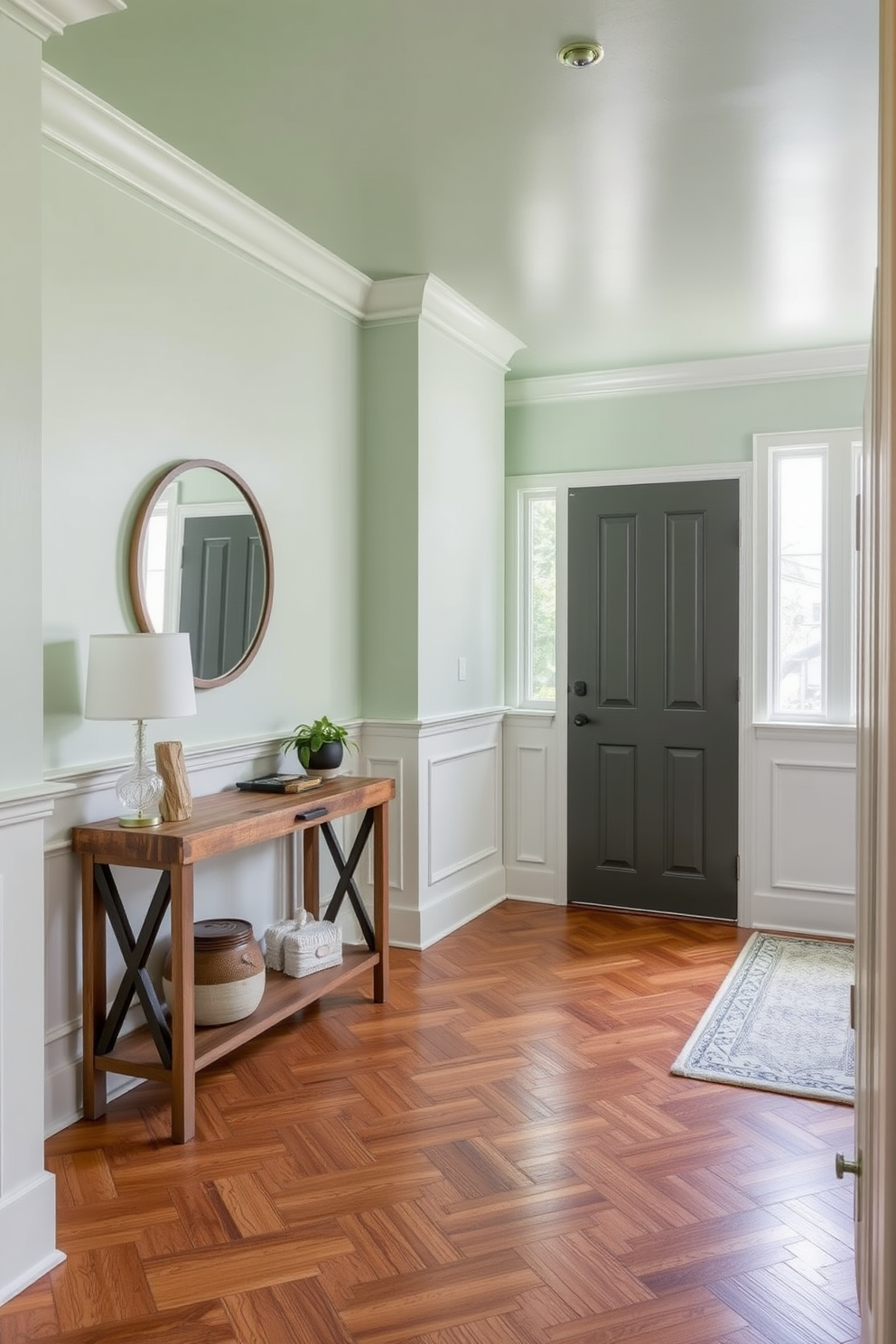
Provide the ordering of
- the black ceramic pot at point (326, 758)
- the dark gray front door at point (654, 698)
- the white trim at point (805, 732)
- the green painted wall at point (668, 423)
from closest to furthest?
the black ceramic pot at point (326, 758) → the white trim at point (805, 732) → the green painted wall at point (668, 423) → the dark gray front door at point (654, 698)

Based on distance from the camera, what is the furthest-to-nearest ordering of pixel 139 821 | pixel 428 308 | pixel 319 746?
1. pixel 428 308
2. pixel 319 746
3. pixel 139 821

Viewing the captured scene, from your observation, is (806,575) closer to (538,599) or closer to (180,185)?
(538,599)

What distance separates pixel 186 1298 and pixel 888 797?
1.84 meters

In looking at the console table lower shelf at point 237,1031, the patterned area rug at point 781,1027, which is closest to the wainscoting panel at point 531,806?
the patterned area rug at point 781,1027

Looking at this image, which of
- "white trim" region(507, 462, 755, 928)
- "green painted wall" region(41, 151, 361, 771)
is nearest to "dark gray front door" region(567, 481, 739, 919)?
"white trim" region(507, 462, 755, 928)

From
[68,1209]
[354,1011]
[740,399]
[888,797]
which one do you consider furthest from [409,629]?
[888,797]

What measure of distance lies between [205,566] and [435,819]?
1.65 metres

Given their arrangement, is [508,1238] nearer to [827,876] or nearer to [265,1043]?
[265,1043]

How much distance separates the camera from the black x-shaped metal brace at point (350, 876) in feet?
12.1

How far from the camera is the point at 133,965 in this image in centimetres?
268

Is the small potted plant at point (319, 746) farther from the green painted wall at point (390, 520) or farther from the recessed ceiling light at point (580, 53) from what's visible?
the recessed ceiling light at point (580, 53)

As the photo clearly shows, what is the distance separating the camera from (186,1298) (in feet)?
6.66

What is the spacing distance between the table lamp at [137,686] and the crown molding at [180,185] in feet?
4.29

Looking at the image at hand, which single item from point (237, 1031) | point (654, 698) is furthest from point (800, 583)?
point (237, 1031)
